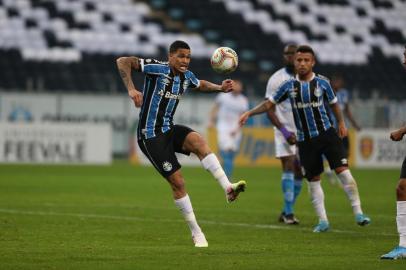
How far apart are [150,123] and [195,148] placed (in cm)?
57

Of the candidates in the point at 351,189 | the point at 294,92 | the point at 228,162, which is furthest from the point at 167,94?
the point at 228,162

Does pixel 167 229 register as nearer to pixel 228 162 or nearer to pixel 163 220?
pixel 163 220

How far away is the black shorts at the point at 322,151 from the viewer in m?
12.8

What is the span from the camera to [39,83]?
32.4 m

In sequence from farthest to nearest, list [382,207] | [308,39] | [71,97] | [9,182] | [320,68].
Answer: [308,39], [320,68], [71,97], [9,182], [382,207]

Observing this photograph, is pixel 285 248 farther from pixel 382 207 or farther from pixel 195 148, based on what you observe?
pixel 382 207

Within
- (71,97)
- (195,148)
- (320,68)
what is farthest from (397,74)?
(195,148)

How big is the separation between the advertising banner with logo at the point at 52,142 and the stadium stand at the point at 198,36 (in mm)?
2727

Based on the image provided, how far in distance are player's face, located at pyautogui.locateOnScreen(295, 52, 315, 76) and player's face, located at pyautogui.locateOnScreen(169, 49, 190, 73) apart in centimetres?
224

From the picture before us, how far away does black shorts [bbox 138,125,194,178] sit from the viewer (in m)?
10.9

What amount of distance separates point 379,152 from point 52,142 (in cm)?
1122

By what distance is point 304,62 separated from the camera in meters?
12.7

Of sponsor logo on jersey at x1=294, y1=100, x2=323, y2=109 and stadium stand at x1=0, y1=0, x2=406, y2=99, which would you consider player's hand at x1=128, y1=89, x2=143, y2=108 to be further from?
stadium stand at x1=0, y1=0, x2=406, y2=99

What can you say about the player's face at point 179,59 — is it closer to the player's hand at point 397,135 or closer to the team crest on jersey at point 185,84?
the team crest on jersey at point 185,84
